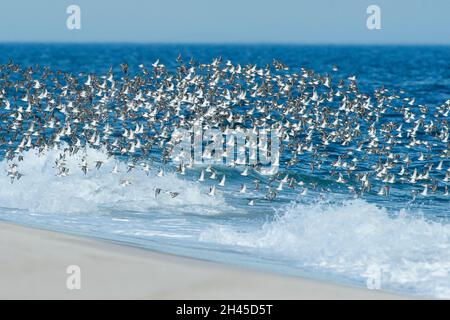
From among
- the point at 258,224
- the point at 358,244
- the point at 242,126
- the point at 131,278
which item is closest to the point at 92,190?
the point at 258,224

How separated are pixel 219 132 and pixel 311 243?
15652 millimetres

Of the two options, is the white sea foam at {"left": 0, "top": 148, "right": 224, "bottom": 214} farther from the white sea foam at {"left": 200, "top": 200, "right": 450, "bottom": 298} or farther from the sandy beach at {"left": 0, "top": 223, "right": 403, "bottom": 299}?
the sandy beach at {"left": 0, "top": 223, "right": 403, "bottom": 299}

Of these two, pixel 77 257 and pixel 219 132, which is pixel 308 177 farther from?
pixel 77 257

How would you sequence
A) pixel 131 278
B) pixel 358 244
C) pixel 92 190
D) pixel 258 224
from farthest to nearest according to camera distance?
pixel 92 190
pixel 258 224
pixel 358 244
pixel 131 278

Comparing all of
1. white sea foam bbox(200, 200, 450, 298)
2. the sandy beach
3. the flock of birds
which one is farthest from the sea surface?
the sandy beach

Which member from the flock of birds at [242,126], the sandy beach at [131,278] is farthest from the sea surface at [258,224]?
the sandy beach at [131,278]

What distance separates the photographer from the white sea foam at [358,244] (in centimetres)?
1262

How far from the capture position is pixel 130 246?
1327 centimetres

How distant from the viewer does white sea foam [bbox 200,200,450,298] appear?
12617mm

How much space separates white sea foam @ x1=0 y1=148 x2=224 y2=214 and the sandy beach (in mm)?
6332

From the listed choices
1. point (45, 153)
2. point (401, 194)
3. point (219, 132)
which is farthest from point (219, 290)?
point (219, 132)

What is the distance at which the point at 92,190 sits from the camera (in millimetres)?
20969

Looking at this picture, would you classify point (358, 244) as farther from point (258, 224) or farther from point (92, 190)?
point (92, 190)

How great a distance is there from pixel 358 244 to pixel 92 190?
820cm
